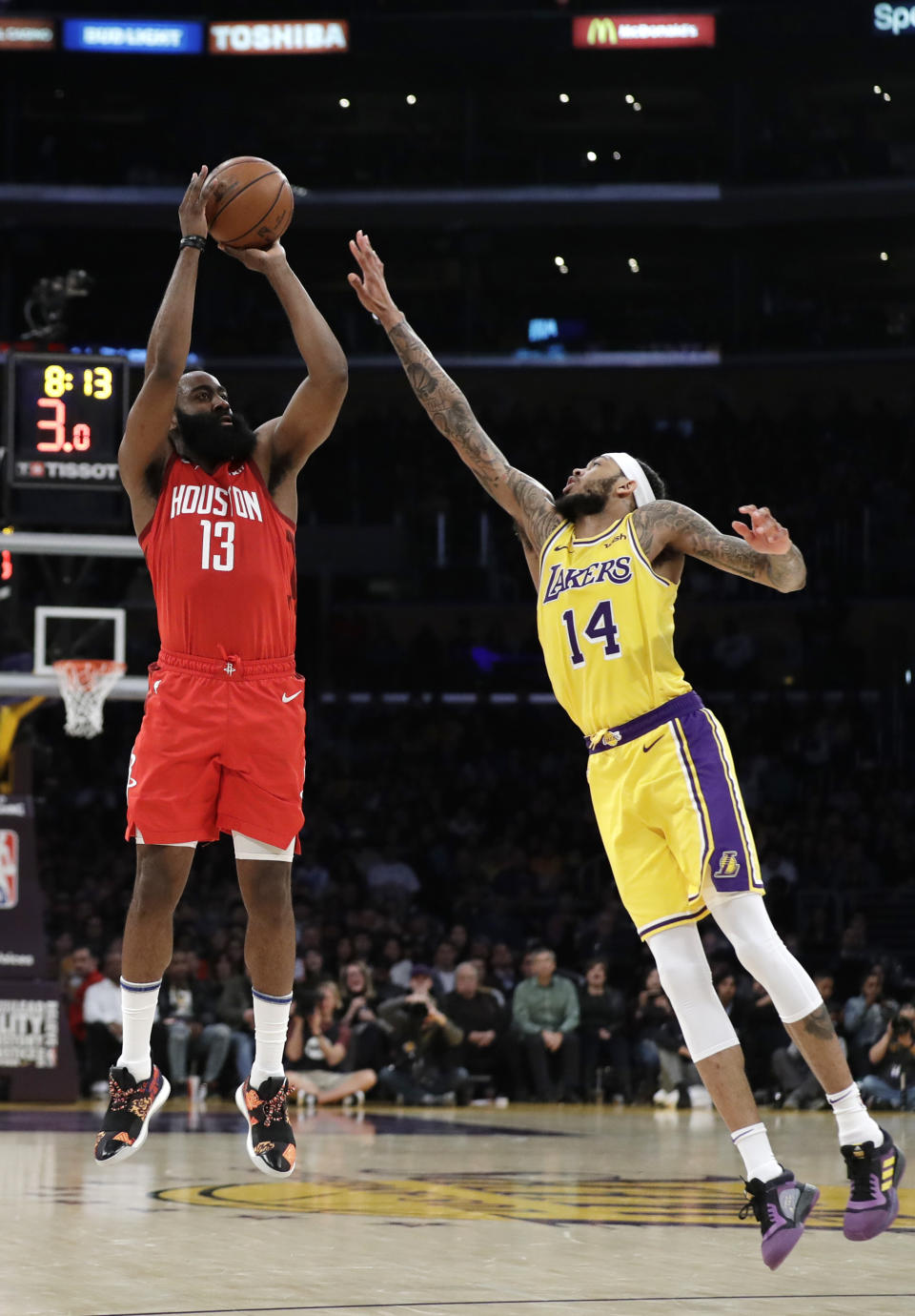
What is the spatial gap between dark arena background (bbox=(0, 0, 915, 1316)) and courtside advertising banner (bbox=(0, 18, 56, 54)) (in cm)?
7

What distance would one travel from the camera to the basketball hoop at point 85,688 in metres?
14.0

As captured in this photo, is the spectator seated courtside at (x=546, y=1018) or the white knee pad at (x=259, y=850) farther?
the spectator seated courtside at (x=546, y=1018)

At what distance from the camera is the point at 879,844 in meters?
22.1

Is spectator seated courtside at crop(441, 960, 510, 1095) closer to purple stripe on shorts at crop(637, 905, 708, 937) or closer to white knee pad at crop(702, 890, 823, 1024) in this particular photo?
purple stripe on shorts at crop(637, 905, 708, 937)

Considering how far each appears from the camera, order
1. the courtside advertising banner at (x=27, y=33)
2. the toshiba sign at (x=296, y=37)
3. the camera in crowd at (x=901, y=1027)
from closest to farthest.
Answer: the camera in crowd at (x=901, y=1027) → the courtside advertising banner at (x=27, y=33) → the toshiba sign at (x=296, y=37)

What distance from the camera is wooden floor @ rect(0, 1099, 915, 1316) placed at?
5.55 meters

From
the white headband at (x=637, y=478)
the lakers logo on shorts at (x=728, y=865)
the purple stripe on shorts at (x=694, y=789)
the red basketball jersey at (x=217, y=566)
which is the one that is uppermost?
the white headband at (x=637, y=478)

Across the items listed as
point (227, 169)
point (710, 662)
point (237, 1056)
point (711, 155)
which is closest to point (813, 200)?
point (711, 155)

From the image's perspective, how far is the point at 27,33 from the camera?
26.9 m

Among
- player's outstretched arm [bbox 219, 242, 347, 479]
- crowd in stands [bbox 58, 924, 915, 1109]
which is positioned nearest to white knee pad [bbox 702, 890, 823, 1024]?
player's outstretched arm [bbox 219, 242, 347, 479]

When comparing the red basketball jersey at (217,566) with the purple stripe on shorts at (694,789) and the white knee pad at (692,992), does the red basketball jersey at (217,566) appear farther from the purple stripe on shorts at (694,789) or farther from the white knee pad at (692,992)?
the white knee pad at (692,992)

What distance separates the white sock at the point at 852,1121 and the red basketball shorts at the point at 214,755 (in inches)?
79.4

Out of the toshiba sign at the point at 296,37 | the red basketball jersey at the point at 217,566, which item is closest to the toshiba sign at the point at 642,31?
the toshiba sign at the point at 296,37

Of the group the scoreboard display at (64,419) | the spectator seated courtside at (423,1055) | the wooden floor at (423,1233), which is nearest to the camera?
the wooden floor at (423,1233)
